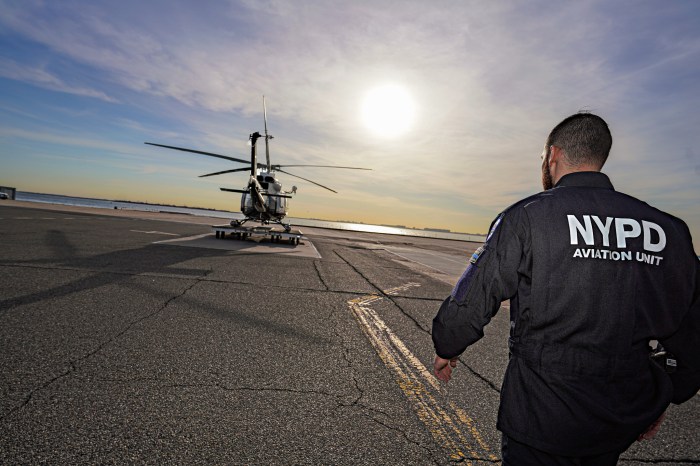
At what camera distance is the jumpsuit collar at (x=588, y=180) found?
6.02ft

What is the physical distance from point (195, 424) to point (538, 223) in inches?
106

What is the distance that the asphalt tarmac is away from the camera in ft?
8.31

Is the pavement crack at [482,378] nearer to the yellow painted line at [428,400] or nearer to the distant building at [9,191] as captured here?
the yellow painted line at [428,400]

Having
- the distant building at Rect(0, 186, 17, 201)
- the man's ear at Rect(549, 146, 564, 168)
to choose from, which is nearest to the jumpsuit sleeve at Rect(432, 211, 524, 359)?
the man's ear at Rect(549, 146, 564, 168)

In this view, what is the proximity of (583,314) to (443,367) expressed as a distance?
729mm

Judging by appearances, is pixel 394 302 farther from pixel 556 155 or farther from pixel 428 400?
pixel 556 155

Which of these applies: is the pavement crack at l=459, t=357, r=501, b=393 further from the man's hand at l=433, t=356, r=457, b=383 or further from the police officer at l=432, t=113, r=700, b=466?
the man's hand at l=433, t=356, r=457, b=383

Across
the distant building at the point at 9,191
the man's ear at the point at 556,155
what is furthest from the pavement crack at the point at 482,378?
the distant building at the point at 9,191

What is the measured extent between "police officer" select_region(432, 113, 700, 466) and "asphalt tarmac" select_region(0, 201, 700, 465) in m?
1.24

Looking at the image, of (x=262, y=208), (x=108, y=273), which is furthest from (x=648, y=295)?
(x=262, y=208)

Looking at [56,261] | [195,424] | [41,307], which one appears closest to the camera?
[195,424]

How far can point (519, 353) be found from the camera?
1.78 meters

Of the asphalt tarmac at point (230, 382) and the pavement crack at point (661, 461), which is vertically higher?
the asphalt tarmac at point (230, 382)

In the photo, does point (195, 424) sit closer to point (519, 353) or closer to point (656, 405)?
point (519, 353)
